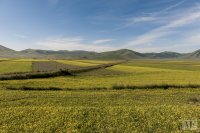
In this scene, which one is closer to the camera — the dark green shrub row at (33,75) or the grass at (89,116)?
the grass at (89,116)

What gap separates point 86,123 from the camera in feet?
55.6

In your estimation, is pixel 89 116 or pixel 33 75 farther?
pixel 33 75

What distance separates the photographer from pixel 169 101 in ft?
81.1

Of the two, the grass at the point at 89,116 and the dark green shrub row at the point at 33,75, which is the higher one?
the dark green shrub row at the point at 33,75

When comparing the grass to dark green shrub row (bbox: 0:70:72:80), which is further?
dark green shrub row (bbox: 0:70:72:80)

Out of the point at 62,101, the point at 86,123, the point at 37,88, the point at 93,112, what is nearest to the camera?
the point at 86,123

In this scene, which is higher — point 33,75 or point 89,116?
point 33,75

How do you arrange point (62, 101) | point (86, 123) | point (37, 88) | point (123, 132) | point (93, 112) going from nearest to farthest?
1. point (123, 132)
2. point (86, 123)
3. point (93, 112)
4. point (62, 101)
5. point (37, 88)

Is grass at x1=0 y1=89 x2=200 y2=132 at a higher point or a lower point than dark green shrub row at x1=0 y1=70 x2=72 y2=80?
lower

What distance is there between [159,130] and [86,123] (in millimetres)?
5820

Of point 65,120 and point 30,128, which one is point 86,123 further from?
point 30,128

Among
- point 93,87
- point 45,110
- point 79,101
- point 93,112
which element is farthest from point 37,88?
point 93,112

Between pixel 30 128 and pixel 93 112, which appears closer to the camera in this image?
pixel 30 128

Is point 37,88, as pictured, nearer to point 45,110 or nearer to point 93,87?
point 93,87
